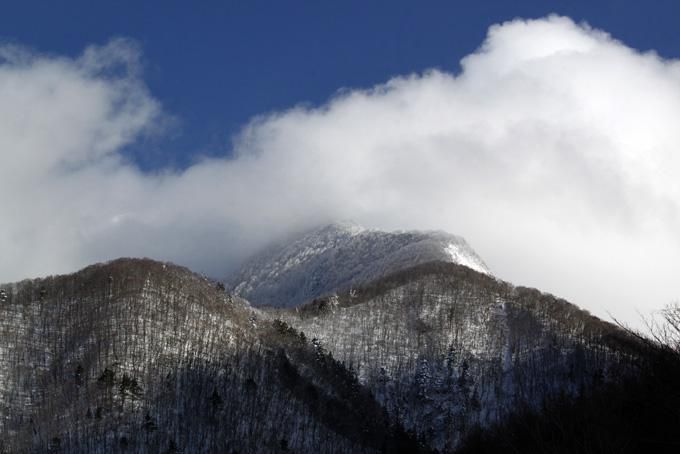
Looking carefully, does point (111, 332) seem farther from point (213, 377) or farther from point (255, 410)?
point (255, 410)

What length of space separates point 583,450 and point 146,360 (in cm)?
15356

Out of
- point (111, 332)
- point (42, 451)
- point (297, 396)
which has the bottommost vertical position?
point (42, 451)

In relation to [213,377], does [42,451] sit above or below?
below

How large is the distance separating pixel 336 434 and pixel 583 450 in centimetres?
14557

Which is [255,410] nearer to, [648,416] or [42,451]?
[42,451]

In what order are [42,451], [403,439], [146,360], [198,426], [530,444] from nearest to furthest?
1. [530,444]
2. [42,451]
3. [198,426]
4. [146,360]
5. [403,439]

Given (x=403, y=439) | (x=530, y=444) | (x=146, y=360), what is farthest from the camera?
(x=403, y=439)

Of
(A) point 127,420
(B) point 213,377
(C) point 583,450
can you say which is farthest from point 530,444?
(B) point 213,377

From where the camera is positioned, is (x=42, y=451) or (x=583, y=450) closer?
(x=583, y=450)

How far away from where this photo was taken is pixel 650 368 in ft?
139

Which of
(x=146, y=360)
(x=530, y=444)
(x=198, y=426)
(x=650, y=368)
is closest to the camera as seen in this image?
(x=650, y=368)

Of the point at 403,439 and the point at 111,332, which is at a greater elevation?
the point at 111,332

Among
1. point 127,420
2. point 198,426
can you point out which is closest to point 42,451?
point 127,420

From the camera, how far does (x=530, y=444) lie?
5553 centimetres
